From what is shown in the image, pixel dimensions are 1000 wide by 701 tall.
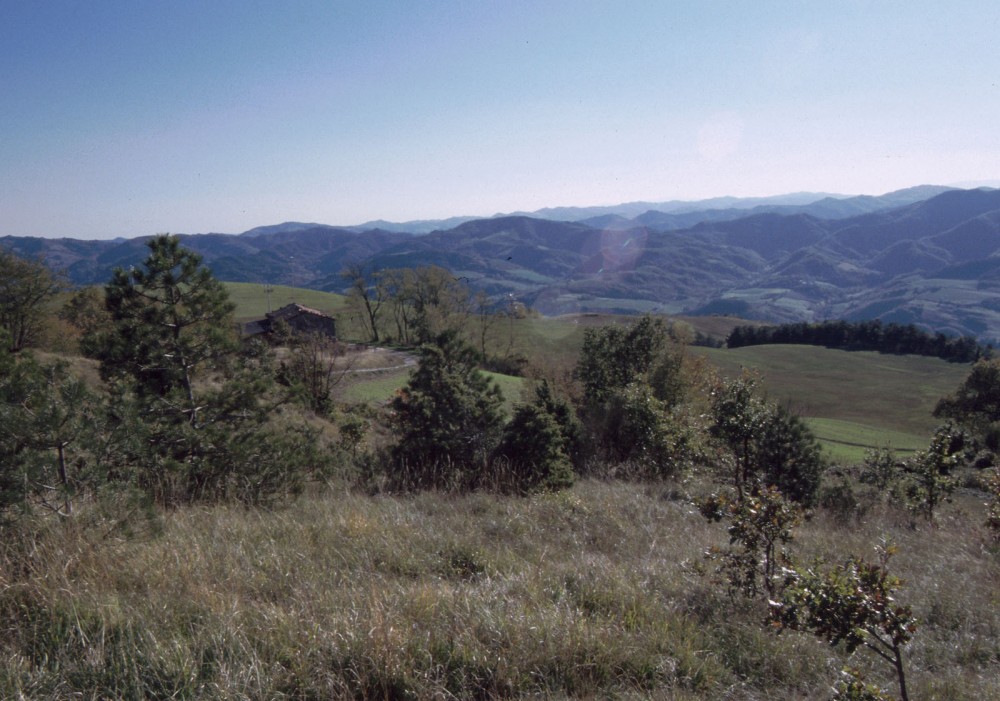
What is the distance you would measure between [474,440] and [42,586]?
786 centimetres

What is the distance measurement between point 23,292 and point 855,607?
38.5 metres

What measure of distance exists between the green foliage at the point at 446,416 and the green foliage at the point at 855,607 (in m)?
6.91

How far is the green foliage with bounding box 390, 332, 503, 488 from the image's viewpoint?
1063cm

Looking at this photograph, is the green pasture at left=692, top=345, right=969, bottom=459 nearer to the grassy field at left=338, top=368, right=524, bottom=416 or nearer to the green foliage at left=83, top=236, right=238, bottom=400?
the grassy field at left=338, top=368, right=524, bottom=416

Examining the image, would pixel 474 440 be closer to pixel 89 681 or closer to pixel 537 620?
pixel 537 620

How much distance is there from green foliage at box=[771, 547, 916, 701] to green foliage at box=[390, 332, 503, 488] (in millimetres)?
6911

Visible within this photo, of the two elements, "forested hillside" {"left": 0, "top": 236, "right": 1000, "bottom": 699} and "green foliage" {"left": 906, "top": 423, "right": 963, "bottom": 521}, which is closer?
"forested hillside" {"left": 0, "top": 236, "right": 1000, "bottom": 699}

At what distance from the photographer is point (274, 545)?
14.2 feet

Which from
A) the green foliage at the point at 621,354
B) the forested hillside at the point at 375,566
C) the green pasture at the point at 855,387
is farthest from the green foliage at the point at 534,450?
the green pasture at the point at 855,387

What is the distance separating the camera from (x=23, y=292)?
29.8m

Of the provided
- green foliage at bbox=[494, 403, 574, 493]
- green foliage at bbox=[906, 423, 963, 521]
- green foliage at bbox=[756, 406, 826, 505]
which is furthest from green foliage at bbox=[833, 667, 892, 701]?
green foliage at bbox=[756, 406, 826, 505]

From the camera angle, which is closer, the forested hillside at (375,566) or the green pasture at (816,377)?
the forested hillside at (375,566)

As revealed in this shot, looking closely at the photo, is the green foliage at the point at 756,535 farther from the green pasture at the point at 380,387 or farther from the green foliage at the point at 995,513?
the green pasture at the point at 380,387

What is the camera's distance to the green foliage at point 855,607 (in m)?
2.77
